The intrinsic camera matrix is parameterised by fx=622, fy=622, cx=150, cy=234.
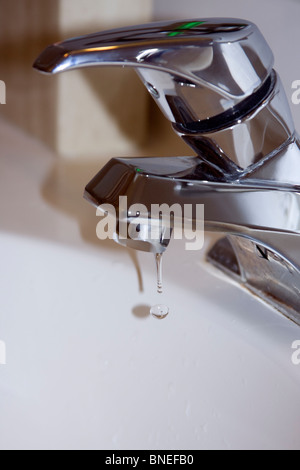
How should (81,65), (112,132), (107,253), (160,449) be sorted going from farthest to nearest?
(112,132) < (107,253) < (160,449) < (81,65)

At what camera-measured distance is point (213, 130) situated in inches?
11.5

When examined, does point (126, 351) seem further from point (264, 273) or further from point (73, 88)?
point (73, 88)

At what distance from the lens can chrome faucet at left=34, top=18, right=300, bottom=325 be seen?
26 centimetres

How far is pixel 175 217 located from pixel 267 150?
6 cm

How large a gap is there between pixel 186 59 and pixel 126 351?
22 centimetres

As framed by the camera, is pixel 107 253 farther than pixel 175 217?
Yes

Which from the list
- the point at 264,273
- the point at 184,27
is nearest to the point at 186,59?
the point at 184,27

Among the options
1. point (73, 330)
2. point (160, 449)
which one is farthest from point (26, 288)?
point (160, 449)

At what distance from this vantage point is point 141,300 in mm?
442

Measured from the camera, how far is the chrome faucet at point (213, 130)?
0.87 ft

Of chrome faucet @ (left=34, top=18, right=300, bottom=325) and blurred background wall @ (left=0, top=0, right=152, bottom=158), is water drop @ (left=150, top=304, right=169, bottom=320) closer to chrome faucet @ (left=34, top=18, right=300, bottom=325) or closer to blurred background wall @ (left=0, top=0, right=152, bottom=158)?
chrome faucet @ (left=34, top=18, right=300, bottom=325)

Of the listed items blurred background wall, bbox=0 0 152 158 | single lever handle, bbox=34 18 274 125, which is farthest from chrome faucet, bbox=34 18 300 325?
blurred background wall, bbox=0 0 152 158
